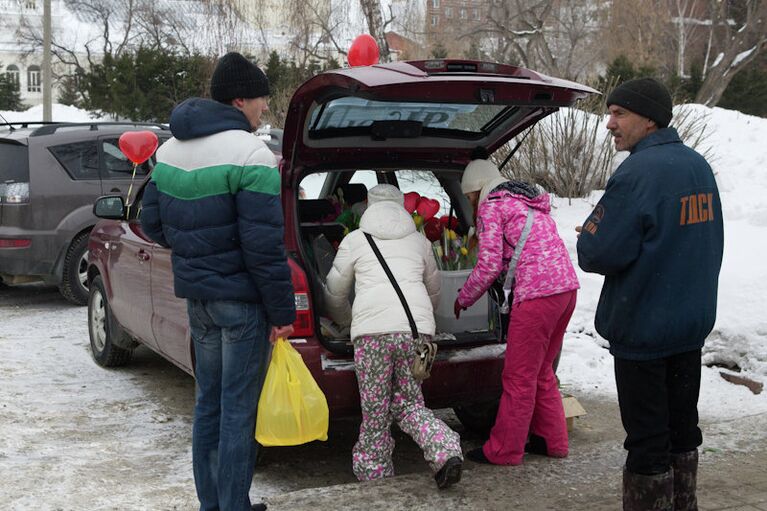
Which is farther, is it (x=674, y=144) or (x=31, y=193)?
(x=31, y=193)

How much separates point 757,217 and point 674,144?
20.7 feet

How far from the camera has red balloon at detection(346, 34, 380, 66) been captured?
639 cm

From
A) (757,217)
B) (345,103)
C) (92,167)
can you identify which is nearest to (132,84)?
(92,167)

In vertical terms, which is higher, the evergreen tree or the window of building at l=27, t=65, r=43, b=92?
the window of building at l=27, t=65, r=43, b=92

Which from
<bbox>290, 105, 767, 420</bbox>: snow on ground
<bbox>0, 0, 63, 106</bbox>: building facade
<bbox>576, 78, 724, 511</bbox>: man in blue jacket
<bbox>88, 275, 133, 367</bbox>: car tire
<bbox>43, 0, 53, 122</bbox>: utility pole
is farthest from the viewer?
<bbox>0, 0, 63, 106</bbox>: building facade

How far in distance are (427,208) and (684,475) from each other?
7.83 feet

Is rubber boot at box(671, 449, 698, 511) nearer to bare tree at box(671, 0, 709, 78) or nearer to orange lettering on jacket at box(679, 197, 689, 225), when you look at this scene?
orange lettering on jacket at box(679, 197, 689, 225)

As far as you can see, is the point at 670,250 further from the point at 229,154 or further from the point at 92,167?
the point at 92,167

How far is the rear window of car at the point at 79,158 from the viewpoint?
9.27m

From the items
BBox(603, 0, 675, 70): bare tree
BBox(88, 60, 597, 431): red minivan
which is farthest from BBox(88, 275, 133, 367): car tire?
BBox(603, 0, 675, 70): bare tree

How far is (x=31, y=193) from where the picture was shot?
354 inches

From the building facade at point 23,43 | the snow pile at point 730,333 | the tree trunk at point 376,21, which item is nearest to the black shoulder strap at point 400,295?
the snow pile at point 730,333

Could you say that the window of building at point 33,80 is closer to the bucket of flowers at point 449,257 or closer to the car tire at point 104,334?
the car tire at point 104,334

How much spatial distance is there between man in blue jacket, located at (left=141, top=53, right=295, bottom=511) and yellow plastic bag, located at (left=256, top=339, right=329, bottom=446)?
5cm
